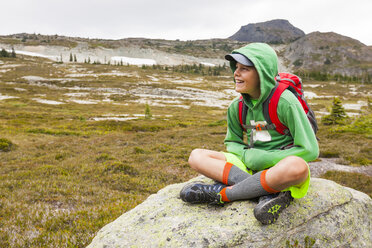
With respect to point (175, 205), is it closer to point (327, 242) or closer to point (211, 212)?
point (211, 212)

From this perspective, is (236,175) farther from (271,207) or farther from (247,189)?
(271,207)

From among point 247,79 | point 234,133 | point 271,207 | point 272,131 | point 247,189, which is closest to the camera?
point 271,207

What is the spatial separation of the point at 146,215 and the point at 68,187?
595cm

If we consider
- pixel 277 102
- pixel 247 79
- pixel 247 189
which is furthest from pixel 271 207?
pixel 247 79

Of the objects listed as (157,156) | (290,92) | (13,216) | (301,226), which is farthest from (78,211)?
(157,156)

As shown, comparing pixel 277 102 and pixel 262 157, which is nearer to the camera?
pixel 277 102

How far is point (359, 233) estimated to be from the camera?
13.5 feet

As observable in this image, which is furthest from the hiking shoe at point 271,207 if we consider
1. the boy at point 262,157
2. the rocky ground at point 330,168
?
the rocky ground at point 330,168

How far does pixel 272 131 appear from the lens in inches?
163

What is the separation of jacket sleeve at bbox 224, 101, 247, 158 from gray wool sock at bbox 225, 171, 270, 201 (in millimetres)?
911

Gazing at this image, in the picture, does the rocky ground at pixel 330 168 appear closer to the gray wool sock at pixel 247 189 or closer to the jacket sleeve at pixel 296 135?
the jacket sleeve at pixel 296 135

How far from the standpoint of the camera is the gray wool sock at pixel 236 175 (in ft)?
12.8

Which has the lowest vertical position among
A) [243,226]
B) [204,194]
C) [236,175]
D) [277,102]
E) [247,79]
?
[243,226]

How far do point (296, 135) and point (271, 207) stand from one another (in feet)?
3.75
